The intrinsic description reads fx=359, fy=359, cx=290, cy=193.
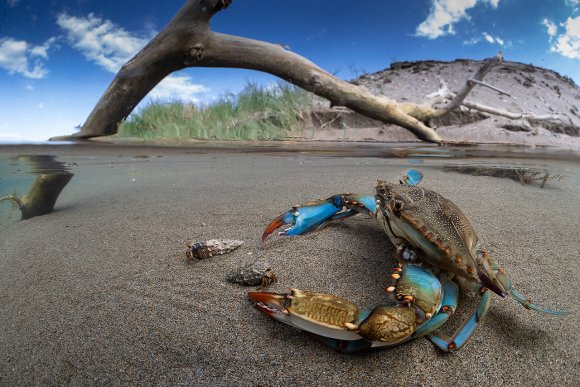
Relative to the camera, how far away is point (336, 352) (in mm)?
1635

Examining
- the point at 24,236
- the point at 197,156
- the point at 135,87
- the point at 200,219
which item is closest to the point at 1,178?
the point at 135,87

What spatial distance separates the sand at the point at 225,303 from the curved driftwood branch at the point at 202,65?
4790 millimetres

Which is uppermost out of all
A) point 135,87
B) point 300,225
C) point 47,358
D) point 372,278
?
point 135,87

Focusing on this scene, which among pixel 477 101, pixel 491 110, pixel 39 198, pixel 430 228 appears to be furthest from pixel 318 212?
pixel 477 101

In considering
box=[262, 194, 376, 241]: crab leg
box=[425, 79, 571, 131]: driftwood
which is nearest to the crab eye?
box=[262, 194, 376, 241]: crab leg

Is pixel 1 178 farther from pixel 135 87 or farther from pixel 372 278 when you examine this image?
pixel 372 278

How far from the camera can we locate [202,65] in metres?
8.07

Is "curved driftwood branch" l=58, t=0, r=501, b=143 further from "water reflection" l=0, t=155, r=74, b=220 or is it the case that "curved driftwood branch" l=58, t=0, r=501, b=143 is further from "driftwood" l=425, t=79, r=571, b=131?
"water reflection" l=0, t=155, r=74, b=220

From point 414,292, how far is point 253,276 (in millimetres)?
914

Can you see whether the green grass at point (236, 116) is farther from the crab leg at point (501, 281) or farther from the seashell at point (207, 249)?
the crab leg at point (501, 281)

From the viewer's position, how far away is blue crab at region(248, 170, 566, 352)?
148 centimetres

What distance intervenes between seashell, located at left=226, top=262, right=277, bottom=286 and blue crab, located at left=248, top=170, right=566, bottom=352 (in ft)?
1.00

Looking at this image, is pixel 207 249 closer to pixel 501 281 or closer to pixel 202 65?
pixel 501 281

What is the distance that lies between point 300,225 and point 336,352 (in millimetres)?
1274
